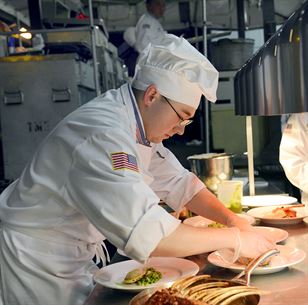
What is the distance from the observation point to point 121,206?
52.2 inches

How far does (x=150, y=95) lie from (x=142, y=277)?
1.93 ft

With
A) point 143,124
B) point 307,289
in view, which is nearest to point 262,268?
point 307,289

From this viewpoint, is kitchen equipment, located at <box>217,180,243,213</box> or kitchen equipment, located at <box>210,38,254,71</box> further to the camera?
kitchen equipment, located at <box>210,38,254,71</box>

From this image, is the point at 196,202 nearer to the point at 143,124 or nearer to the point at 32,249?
the point at 143,124

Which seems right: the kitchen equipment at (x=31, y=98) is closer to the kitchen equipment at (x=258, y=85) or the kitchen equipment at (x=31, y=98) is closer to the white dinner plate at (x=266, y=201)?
the white dinner plate at (x=266, y=201)

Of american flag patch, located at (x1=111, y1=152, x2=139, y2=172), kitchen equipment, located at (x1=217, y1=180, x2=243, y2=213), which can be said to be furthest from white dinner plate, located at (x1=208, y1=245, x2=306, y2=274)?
kitchen equipment, located at (x1=217, y1=180, x2=243, y2=213)

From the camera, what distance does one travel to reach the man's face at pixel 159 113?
1629 mm

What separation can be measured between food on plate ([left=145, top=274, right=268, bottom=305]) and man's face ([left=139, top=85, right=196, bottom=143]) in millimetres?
540

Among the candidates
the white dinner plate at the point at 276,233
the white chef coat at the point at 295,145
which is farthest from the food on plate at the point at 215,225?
the white chef coat at the point at 295,145

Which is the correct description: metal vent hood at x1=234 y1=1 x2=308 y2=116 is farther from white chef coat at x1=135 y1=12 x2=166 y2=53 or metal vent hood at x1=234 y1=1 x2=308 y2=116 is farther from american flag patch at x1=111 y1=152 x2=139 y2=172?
white chef coat at x1=135 y1=12 x2=166 y2=53

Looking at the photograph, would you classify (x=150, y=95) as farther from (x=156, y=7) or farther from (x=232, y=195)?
(x=156, y=7)

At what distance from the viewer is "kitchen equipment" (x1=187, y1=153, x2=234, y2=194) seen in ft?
9.16

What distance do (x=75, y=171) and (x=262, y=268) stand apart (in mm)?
632

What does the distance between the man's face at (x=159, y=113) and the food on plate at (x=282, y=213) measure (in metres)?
0.75
